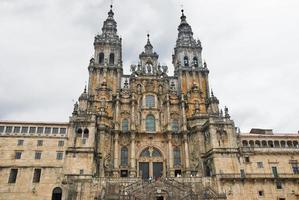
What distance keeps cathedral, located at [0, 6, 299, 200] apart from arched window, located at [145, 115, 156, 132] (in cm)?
20

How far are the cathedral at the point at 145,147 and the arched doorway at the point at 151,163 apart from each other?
0.18 meters

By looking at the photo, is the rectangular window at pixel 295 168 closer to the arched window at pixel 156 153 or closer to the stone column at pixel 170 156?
the stone column at pixel 170 156

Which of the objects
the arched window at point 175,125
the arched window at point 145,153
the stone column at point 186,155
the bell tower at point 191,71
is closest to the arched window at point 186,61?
the bell tower at point 191,71

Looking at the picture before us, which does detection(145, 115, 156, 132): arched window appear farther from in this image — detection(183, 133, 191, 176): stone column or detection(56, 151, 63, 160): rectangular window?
detection(56, 151, 63, 160): rectangular window

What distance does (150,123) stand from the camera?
2116 inches

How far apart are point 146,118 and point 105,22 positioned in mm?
26432

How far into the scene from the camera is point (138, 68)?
192ft

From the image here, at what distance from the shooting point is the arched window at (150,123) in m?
53.2

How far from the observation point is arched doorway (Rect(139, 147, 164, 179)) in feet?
161

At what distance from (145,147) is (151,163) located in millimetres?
3113

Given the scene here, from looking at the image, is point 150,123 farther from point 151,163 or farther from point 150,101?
point 151,163

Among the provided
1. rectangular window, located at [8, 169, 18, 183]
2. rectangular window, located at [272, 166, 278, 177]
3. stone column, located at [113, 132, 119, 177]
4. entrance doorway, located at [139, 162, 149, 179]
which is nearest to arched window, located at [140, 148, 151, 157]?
entrance doorway, located at [139, 162, 149, 179]

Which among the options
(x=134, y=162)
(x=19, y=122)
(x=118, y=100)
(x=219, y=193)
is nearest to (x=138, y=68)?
(x=118, y=100)

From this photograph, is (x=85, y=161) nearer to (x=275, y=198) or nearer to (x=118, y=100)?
(x=118, y=100)
